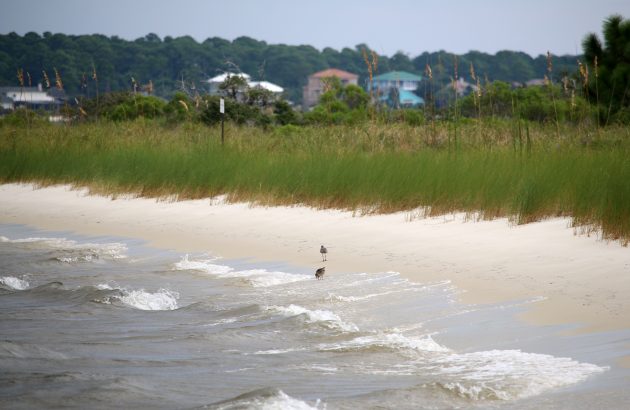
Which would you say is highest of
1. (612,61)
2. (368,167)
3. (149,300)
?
(612,61)

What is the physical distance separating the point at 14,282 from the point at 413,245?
3899 mm

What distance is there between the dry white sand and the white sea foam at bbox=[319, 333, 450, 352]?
0.83m

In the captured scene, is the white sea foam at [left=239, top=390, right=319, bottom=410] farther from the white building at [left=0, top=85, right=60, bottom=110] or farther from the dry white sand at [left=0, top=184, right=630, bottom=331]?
the white building at [left=0, top=85, right=60, bottom=110]

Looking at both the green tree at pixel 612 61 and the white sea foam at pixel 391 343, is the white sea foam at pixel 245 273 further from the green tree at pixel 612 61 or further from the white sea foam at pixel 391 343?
the green tree at pixel 612 61

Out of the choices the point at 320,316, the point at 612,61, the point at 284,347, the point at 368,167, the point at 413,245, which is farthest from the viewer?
the point at 612,61

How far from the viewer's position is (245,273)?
30.4 ft

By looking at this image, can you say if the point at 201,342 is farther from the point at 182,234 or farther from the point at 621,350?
the point at 182,234

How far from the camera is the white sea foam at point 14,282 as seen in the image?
9125 mm

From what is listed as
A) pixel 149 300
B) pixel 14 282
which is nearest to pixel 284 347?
pixel 149 300

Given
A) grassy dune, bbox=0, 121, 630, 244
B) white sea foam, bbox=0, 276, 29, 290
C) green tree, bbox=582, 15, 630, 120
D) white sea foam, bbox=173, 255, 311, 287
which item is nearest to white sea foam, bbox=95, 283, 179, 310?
white sea foam, bbox=173, 255, 311, 287

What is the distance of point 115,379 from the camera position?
5.34m

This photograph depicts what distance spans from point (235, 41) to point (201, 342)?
12198cm

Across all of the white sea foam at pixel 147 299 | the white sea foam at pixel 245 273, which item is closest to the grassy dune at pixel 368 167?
the white sea foam at pixel 245 273

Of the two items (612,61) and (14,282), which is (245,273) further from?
(612,61)
